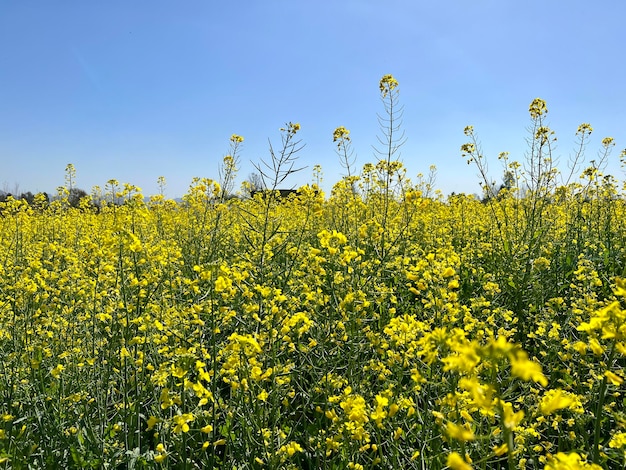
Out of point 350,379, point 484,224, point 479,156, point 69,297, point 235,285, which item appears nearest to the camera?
point 350,379

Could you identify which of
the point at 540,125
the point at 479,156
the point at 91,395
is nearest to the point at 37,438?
the point at 91,395

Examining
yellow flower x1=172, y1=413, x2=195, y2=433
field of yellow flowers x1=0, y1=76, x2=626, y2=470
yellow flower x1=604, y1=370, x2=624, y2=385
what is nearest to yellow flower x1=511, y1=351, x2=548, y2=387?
field of yellow flowers x1=0, y1=76, x2=626, y2=470

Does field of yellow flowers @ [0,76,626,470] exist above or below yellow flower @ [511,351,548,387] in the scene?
below

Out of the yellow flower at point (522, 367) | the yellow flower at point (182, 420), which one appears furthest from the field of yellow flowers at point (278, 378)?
the yellow flower at point (522, 367)

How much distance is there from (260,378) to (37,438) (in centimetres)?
134

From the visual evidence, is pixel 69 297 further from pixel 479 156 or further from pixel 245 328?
pixel 479 156

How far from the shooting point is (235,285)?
2135 mm

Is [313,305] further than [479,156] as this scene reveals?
No

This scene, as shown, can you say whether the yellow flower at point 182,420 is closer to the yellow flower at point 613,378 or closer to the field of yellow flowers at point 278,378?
the field of yellow flowers at point 278,378

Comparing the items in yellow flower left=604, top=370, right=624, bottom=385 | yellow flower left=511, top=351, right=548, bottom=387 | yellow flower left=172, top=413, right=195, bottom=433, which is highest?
yellow flower left=511, top=351, right=548, bottom=387

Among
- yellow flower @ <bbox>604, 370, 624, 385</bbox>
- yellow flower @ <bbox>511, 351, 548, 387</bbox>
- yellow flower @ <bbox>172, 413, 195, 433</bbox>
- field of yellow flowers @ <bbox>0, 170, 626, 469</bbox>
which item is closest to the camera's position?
yellow flower @ <bbox>511, 351, 548, 387</bbox>

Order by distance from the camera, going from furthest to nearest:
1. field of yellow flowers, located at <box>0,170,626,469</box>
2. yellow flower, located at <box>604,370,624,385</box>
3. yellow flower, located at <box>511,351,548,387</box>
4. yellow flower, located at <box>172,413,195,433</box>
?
field of yellow flowers, located at <box>0,170,626,469</box>, yellow flower, located at <box>172,413,195,433</box>, yellow flower, located at <box>604,370,624,385</box>, yellow flower, located at <box>511,351,548,387</box>

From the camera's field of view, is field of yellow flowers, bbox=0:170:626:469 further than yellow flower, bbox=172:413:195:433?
Yes

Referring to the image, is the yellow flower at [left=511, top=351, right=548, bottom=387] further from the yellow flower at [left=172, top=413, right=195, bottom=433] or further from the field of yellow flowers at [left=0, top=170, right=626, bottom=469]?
the yellow flower at [left=172, top=413, right=195, bottom=433]
